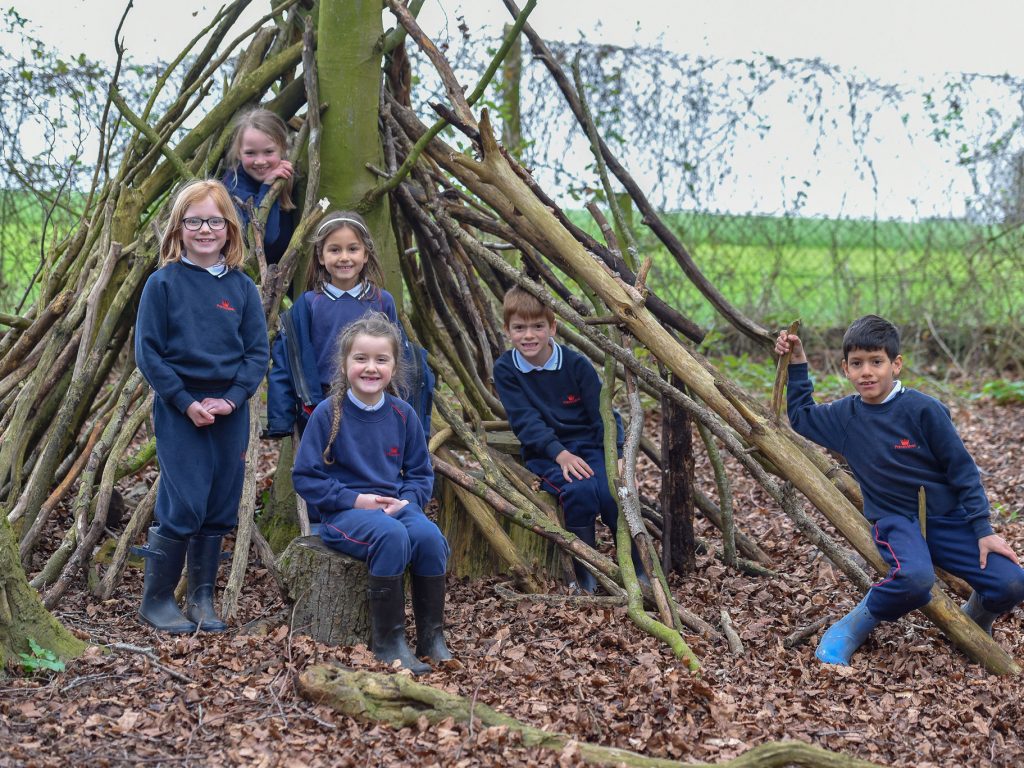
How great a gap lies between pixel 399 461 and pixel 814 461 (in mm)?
1649

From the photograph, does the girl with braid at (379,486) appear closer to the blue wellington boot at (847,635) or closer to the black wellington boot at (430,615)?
the black wellington boot at (430,615)

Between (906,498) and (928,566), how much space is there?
0.27 meters

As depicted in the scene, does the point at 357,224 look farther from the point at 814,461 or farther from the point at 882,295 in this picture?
the point at 882,295

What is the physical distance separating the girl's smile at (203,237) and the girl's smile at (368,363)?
24.2 inches

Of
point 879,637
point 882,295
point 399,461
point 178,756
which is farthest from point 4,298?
point 882,295

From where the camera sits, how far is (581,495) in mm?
4535

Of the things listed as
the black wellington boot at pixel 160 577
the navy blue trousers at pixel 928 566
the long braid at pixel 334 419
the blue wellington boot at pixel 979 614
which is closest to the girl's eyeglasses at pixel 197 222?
the long braid at pixel 334 419

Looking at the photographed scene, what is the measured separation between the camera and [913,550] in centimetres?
373

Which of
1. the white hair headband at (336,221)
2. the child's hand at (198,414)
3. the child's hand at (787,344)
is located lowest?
the child's hand at (198,414)

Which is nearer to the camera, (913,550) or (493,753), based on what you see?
(493,753)

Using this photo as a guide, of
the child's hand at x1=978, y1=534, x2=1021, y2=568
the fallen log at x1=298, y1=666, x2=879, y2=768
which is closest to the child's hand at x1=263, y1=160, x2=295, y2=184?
the fallen log at x1=298, y1=666, x2=879, y2=768

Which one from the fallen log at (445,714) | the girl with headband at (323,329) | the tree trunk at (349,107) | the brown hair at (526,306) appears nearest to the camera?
the fallen log at (445,714)

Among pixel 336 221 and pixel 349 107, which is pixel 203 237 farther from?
pixel 349 107

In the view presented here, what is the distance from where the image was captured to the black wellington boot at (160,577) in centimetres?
377
